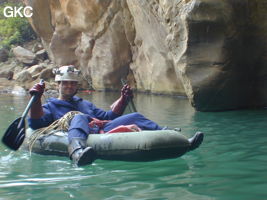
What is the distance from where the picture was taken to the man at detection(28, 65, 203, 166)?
488 cm

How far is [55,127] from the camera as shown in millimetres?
5348

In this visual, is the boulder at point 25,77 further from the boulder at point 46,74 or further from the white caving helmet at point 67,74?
the white caving helmet at point 67,74

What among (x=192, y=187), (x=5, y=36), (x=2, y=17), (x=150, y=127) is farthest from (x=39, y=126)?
(x=2, y=17)

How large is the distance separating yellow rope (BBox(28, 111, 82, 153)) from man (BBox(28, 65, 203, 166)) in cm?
7

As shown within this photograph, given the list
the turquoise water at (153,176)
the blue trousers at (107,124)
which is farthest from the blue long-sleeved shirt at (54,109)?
the turquoise water at (153,176)

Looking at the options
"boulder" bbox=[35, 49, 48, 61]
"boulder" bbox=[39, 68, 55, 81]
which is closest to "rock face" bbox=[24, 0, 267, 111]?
"boulder" bbox=[39, 68, 55, 81]

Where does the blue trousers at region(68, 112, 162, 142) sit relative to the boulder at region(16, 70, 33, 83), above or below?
above

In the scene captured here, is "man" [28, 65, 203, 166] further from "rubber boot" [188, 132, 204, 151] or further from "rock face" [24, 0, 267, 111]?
"rock face" [24, 0, 267, 111]

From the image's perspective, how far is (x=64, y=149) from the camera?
501 cm

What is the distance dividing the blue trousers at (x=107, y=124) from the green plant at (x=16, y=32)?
85.9ft

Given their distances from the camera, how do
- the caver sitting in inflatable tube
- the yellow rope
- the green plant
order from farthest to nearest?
1. the green plant
2. the yellow rope
3. the caver sitting in inflatable tube

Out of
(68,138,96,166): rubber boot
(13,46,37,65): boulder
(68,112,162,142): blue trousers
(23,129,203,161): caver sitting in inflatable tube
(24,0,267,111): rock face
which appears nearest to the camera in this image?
(68,138,96,166): rubber boot

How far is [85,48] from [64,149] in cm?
1647

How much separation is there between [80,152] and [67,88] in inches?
52.1
